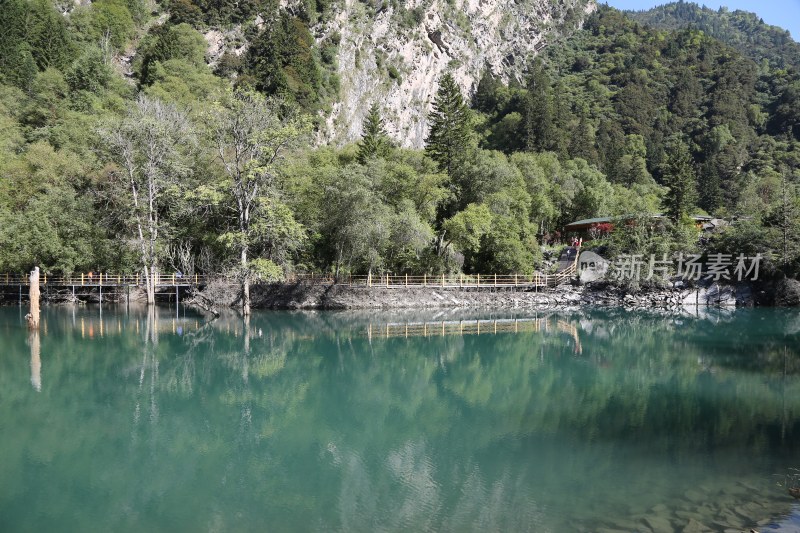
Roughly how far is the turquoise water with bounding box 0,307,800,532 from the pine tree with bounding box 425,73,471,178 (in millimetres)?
26807

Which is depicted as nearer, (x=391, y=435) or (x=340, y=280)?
(x=391, y=435)

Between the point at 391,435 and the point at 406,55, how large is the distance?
76.7 meters

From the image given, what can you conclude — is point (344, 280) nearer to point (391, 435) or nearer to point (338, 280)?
point (338, 280)

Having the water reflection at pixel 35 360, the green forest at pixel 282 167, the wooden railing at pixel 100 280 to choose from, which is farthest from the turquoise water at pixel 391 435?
the wooden railing at pixel 100 280

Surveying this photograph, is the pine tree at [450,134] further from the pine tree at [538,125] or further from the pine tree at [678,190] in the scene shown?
the pine tree at [538,125]

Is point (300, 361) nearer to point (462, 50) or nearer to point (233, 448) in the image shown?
point (233, 448)

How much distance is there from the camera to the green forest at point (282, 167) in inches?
1325

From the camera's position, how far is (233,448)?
1074cm

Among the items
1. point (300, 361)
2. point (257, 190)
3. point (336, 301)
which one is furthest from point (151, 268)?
point (300, 361)

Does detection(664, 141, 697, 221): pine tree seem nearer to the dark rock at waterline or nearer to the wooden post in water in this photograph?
the dark rock at waterline

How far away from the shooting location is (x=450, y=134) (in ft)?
156

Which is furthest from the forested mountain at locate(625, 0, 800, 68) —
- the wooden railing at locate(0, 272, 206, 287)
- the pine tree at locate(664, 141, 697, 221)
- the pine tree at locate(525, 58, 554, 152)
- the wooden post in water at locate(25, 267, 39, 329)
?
the wooden post in water at locate(25, 267, 39, 329)

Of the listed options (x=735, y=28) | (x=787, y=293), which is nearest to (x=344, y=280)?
(x=787, y=293)

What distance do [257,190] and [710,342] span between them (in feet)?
79.0
